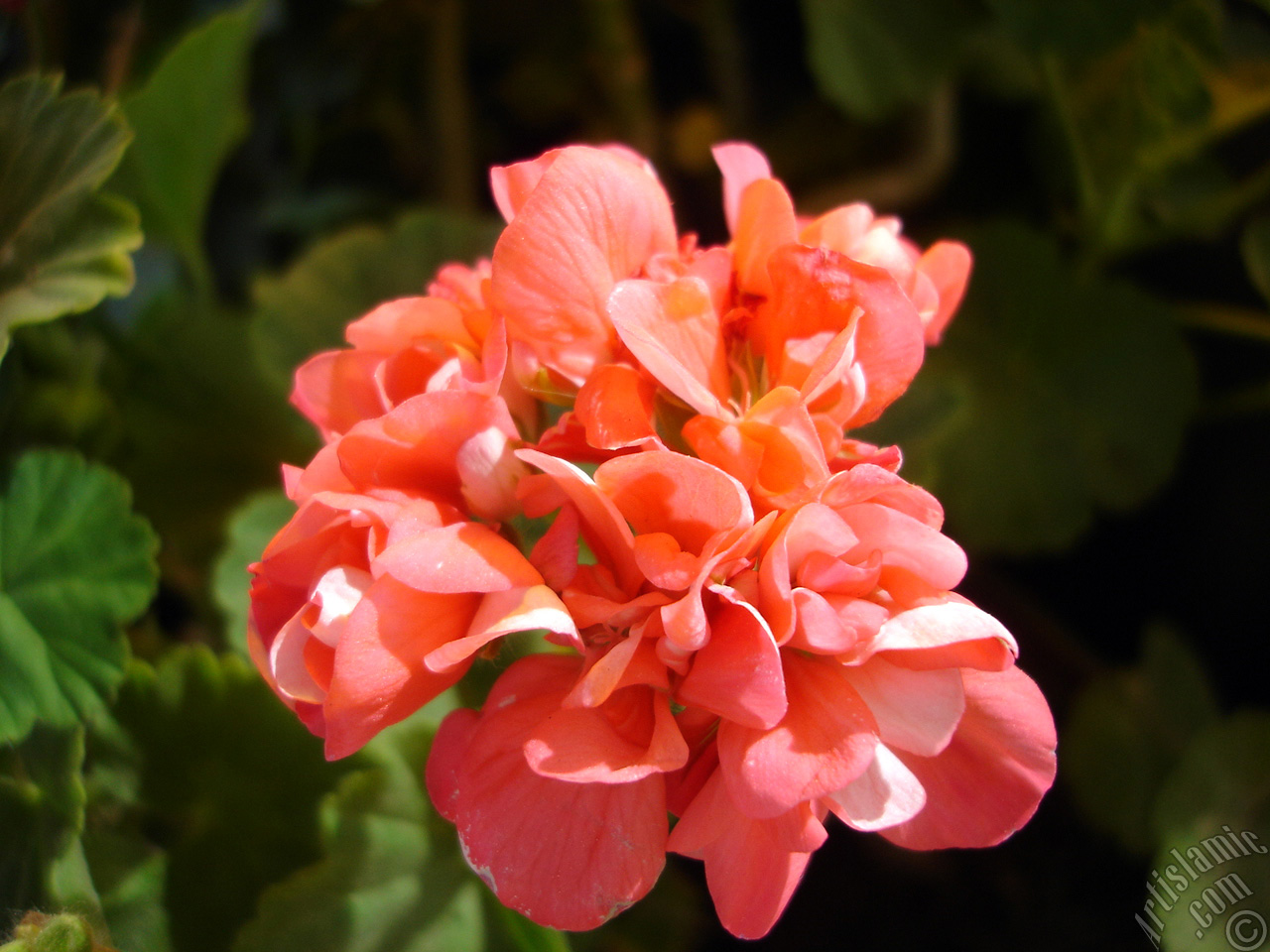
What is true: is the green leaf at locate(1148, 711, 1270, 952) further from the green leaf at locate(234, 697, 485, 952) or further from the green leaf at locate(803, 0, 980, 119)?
the green leaf at locate(803, 0, 980, 119)

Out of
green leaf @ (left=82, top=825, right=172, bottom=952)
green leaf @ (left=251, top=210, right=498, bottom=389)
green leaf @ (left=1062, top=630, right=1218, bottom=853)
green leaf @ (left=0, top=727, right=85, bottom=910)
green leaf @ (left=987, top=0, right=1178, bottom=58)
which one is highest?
green leaf @ (left=987, top=0, right=1178, bottom=58)

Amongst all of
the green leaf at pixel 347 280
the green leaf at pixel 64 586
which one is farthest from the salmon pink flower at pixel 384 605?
the green leaf at pixel 347 280

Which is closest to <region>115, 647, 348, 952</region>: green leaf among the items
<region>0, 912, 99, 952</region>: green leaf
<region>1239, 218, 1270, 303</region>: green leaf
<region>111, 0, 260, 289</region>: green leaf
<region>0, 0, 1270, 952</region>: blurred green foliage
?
<region>0, 0, 1270, 952</region>: blurred green foliage

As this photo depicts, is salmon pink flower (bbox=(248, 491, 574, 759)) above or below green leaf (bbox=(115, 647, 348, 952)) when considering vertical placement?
above

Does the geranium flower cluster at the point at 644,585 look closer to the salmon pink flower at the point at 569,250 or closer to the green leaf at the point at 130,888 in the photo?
the salmon pink flower at the point at 569,250

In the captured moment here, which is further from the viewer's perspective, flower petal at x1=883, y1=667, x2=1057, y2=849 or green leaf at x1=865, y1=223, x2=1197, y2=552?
green leaf at x1=865, y1=223, x2=1197, y2=552

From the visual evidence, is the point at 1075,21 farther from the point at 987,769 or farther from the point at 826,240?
the point at 987,769
